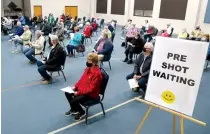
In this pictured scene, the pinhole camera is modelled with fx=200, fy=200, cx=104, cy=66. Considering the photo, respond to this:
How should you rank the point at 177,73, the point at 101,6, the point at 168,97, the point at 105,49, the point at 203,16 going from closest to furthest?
the point at 177,73
the point at 168,97
the point at 105,49
the point at 203,16
the point at 101,6

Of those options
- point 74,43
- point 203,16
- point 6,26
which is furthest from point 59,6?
point 74,43

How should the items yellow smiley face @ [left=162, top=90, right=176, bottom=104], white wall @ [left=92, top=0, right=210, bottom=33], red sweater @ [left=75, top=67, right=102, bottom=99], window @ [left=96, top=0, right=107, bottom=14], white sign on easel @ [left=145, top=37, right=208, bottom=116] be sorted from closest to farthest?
white sign on easel @ [left=145, top=37, right=208, bottom=116], yellow smiley face @ [left=162, top=90, right=176, bottom=104], red sweater @ [left=75, top=67, right=102, bottom=99], white wall @ [left=92, top=0, right=210, bottom=33], window @ [left=96, top=0, right=107, bottom=14]

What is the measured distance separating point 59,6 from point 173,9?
10.9 m

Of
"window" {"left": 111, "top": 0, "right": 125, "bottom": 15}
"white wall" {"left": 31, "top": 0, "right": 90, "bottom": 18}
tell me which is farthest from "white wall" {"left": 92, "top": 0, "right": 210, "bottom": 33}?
"white wall" {"left": 31, "top": 0, "right": 90, "bottom": 18}

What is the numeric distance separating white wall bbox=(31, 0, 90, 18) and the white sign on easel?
18.5 m

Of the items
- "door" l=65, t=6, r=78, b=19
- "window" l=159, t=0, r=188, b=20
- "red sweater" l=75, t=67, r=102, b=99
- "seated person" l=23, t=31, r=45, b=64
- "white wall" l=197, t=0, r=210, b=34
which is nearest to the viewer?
"red sweater" l=75, t=67, r=102, b=99

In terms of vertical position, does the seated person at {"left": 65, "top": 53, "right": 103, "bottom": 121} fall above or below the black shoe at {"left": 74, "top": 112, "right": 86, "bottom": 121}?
above

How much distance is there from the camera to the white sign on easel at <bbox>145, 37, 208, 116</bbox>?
2.06 meters

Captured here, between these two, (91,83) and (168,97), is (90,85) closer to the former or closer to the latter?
(91,83)

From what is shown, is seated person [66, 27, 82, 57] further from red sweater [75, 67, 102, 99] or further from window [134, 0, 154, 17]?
window [134, 0, 154, 17]

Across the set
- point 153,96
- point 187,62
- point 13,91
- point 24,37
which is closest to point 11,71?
point 13,91

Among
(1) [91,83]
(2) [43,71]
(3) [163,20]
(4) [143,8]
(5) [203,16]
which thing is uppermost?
(4) [143,8]

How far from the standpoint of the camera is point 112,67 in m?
6.54

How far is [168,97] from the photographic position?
2.28 m
